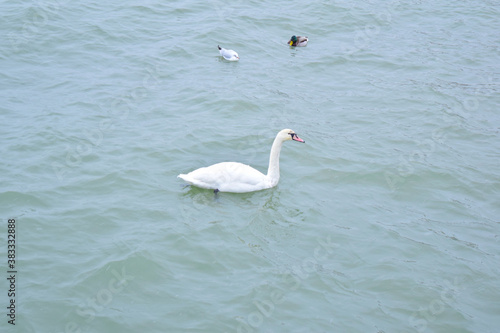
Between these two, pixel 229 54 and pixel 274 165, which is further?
pixel 229 54

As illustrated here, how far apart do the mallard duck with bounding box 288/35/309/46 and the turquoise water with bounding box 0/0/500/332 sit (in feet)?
0.70

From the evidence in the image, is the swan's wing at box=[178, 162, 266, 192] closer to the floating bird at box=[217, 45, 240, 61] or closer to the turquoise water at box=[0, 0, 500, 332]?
the turquoise water at box=[0, 0, 500, 332]

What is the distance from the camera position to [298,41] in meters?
17.3

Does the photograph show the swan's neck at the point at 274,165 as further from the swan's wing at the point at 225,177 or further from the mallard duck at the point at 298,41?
the mallard duck at the point at 298,41

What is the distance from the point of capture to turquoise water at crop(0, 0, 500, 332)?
7.81 m

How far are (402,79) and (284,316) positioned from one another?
9673 mm

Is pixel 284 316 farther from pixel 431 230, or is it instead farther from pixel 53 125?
pixel 53 125

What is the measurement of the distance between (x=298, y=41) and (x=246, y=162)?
695 cm

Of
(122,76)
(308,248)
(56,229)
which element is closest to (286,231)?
(308,248)

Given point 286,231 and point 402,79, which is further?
point 402,79

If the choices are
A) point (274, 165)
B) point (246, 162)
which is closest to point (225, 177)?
point (274, 165)

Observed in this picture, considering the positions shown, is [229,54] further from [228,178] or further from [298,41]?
[228,178]

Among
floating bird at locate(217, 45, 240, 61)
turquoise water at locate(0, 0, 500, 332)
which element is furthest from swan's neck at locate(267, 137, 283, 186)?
floating bird at locate(217, 45, 240, 61)

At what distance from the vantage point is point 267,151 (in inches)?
471
